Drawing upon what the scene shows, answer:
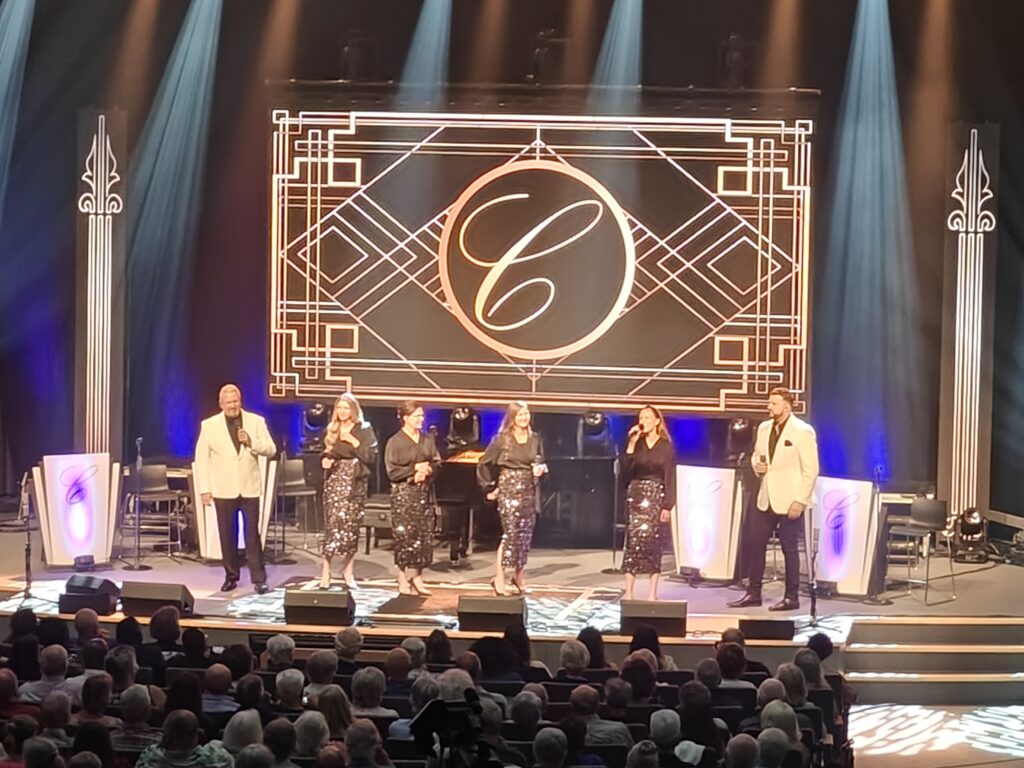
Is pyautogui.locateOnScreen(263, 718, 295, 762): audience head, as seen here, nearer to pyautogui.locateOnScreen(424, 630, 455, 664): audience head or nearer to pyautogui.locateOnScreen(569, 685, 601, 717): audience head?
pyautogui.locateOnScreen(569, 685, 601, 717): audience head

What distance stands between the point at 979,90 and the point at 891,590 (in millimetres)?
4789

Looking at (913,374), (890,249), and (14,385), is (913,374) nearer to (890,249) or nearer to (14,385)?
(890,249)

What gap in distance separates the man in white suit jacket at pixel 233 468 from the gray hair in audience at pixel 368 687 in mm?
4901

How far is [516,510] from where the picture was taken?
11.7 m

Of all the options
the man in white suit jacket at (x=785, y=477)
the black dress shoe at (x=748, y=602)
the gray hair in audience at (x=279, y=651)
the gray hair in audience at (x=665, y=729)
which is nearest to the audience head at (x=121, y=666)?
the gray hair in audience at (x=279, y=651)

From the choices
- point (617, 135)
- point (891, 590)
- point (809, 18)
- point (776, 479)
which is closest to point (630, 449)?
point (776, 479)

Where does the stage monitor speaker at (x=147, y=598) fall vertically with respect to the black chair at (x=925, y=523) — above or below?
below

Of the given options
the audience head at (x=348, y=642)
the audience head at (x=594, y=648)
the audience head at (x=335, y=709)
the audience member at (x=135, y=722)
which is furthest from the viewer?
the audience head at (x=594, y=648)

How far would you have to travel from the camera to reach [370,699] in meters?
7.07

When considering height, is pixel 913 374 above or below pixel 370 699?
above

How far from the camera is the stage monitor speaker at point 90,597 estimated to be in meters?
10.2


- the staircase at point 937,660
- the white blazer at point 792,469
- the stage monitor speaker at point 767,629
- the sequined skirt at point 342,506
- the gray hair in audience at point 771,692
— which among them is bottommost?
the staircase at point 937,660

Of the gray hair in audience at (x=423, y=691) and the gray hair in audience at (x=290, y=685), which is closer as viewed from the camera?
the gray hair in audience at (x=423, y=691)

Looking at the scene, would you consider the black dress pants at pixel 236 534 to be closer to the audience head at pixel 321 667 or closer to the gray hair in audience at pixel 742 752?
the audience head at pixel 321 667
